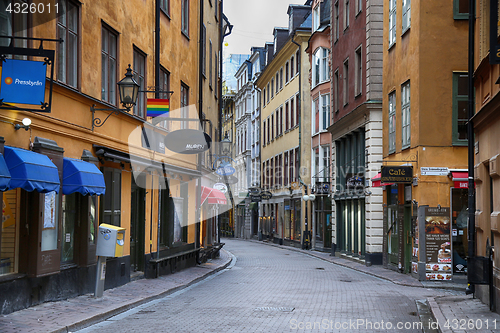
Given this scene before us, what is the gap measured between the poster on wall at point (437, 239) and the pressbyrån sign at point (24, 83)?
522 inches

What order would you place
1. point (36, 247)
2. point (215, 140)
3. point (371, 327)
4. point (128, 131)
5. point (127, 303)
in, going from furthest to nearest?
point (215, 140) → point (128, 131) → point (127, 303) → point (36, 247) → point (371, 327)

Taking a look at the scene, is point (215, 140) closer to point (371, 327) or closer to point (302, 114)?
point (302, 114)

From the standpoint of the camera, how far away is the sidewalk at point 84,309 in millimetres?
9336

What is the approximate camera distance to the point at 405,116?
2075 cm

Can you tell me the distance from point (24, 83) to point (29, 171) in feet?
5.11

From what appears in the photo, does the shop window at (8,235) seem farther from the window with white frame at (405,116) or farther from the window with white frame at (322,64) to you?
the window with white frame at (322,64)

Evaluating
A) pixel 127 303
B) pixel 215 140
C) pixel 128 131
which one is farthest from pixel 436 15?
pixel 215 140

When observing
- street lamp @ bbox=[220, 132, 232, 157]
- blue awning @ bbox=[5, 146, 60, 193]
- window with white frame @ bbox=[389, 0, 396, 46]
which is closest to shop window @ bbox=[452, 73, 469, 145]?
window with white frame @ bbox=[389, 0, 396, 46]

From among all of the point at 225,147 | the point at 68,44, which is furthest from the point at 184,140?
the point at 225,147

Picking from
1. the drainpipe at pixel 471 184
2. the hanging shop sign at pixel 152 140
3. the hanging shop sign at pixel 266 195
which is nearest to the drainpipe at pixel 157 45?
the hanging shop sign at pixel 152 140

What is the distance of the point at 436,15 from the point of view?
19.2m

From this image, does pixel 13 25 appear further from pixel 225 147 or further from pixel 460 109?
pixel 225 147

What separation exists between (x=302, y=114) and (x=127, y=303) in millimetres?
29637

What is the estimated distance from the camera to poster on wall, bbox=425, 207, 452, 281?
1888cm
